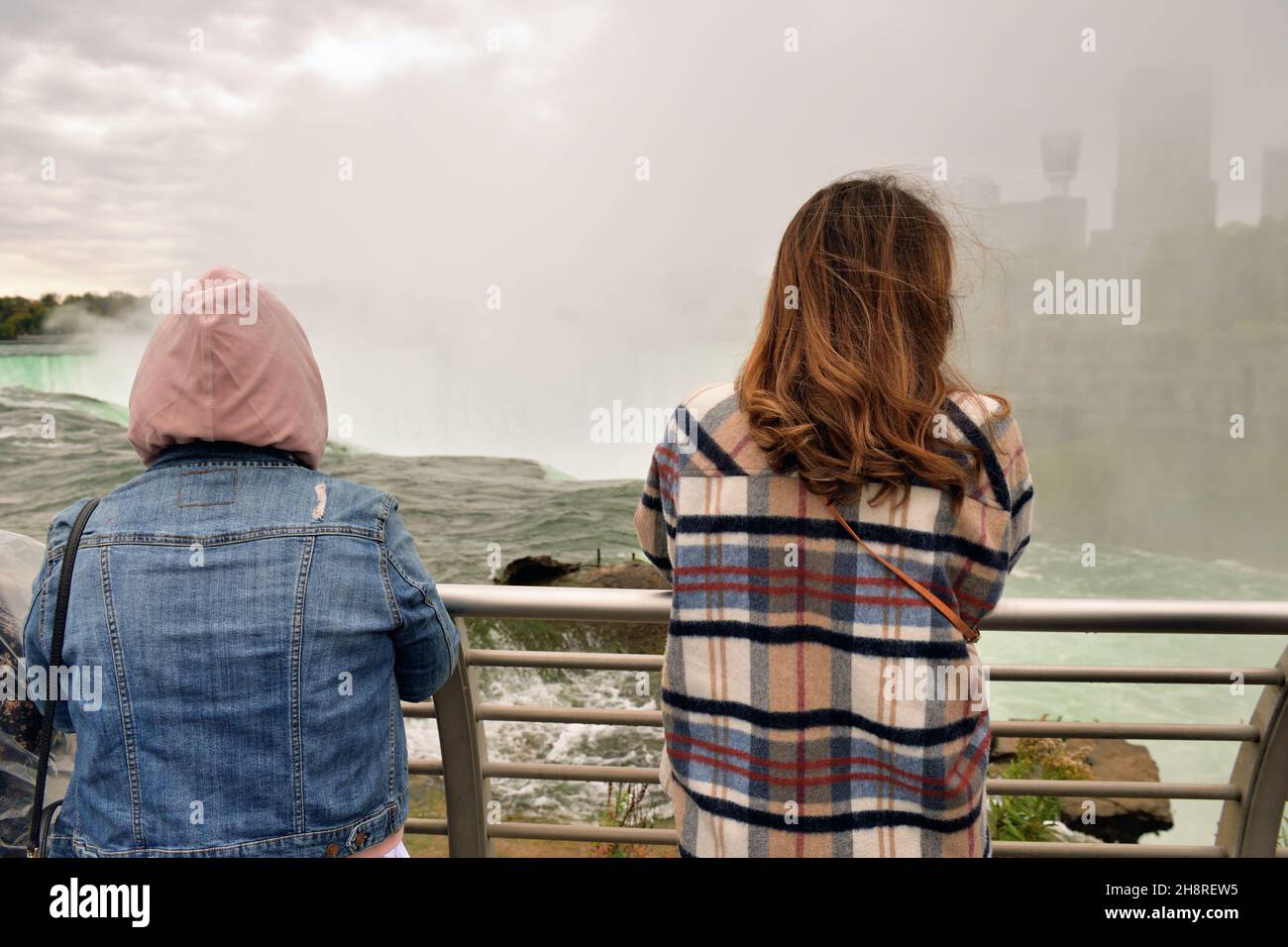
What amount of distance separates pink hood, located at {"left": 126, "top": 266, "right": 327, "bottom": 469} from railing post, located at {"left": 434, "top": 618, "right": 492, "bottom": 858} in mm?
580

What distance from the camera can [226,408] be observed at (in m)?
1.08

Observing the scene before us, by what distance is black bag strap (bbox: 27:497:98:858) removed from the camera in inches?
41.6

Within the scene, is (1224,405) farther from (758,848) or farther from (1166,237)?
(758,848)

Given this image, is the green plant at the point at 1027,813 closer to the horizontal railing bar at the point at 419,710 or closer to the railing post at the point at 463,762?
the railing post at the point at 463,762

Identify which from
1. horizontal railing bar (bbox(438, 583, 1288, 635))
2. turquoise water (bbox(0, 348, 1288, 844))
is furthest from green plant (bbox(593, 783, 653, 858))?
turquoise water (bbox(0, 348, 1288, 844))

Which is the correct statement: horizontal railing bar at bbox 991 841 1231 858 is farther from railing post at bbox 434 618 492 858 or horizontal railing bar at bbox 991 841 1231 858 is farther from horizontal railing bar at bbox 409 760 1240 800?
railing post at bbox 434 618 492 858

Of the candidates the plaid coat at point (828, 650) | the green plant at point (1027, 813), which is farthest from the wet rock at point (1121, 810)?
the plaid coat at point (828, 650)

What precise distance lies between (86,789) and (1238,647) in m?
19.8

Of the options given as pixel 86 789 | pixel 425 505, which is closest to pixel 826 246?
pixel 86 789

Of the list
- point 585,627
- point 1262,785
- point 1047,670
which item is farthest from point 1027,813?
point 585,627

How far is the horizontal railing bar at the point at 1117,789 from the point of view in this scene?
1560 mm

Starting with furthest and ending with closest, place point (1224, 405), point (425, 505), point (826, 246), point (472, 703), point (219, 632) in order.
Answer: point (425, 505)
point (1224, 405)
point (472, 703)
point (826, 246)
point (219, 632)

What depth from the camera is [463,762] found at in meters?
1.60

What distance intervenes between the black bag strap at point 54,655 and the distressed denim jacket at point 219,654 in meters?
0.01
